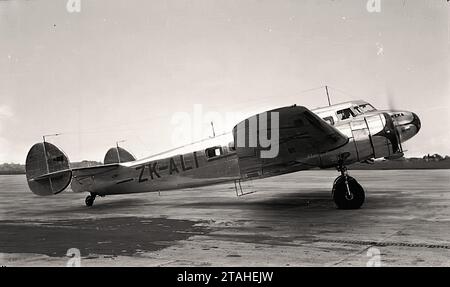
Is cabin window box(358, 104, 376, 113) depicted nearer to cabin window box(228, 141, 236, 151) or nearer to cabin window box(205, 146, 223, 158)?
cabin window box(228, 141, 236, 151)

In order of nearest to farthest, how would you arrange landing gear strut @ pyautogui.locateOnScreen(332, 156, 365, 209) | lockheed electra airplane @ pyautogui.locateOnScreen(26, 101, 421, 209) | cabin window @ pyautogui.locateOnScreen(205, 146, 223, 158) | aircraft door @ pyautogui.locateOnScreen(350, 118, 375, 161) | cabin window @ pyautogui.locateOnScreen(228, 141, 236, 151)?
lockheed electra airplane @ pyautogui.locateOnScreen(26, 101, 421, 209) < landing gear strut @ pyautogui.locateOnScreen(332, 156, 365, 209) < aircraft door @ pyautogui.locateOnScreen(350, 118, 375, 161) < cabin window @ pyautogui.locateOnScreen(228, 141, 236, 151) < cabin window @ pyautogui.locateOnScreen(205, 146, 223, 158)

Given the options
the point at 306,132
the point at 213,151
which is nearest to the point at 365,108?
the point at 306,132

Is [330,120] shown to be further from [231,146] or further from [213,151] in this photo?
[213,151]

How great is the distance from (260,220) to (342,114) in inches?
141

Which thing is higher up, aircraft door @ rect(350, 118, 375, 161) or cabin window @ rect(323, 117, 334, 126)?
cabin window @ rect(323, 117, 334, 126)

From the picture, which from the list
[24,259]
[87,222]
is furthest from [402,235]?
[87,222]

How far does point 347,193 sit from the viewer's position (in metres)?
9.91

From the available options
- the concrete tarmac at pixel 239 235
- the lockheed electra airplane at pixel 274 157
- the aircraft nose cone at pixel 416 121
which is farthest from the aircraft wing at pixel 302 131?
A: the aircraft nose cone at pixel 416 121

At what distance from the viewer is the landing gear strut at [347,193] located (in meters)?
9.85

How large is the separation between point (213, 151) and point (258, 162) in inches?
57.5

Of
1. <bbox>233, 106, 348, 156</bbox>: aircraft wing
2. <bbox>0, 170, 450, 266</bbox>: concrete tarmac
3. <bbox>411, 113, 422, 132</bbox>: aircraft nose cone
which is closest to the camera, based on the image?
<bbox>0, 170, 450, 266</bbox>: concrete tarmac

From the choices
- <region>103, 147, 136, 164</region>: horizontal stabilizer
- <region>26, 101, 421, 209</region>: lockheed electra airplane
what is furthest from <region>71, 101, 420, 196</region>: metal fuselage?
<region>103, 147, 136, 164</region>: horizontal stabilizer

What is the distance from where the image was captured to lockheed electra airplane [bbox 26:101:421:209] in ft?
30.5
